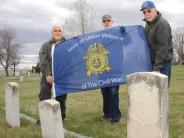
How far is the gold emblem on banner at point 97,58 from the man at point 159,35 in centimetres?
125

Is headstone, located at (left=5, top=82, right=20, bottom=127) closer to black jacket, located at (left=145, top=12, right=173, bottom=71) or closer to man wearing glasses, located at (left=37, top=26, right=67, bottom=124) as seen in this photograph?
man wearing glasses, located at (left=37, top=26, right=67, bottom=124)

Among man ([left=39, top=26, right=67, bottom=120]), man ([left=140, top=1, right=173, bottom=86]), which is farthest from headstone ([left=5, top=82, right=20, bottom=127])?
man ([left=140, top=1, right=173, bottom=86])

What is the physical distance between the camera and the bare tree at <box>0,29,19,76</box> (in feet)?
334

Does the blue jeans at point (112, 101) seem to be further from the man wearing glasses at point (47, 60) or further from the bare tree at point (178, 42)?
the bare tree at point (178, 42)

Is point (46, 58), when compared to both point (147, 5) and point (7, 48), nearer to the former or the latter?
point (147, 5)

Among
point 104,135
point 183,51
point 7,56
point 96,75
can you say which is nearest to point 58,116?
point 104,135

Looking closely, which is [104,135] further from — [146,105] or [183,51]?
[183,51]

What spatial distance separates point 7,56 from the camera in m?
103

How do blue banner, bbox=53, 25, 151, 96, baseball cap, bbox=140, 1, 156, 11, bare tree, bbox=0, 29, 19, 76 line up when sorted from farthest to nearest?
1. bare tree, bbox=0, 29, 19, 76
2. blue banner, bbox=53, 25, 151, 96
3. baseball cap, bbox=140, 1, 156, 11

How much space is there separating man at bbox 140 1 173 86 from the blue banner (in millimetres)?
542

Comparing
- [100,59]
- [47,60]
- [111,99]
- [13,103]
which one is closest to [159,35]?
[100,59]

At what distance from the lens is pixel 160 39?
30.4 ft

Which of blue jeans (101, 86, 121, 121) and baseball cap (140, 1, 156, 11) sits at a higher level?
baseball cap (140, 1, 156, 11)

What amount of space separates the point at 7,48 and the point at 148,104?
96.5 metres
